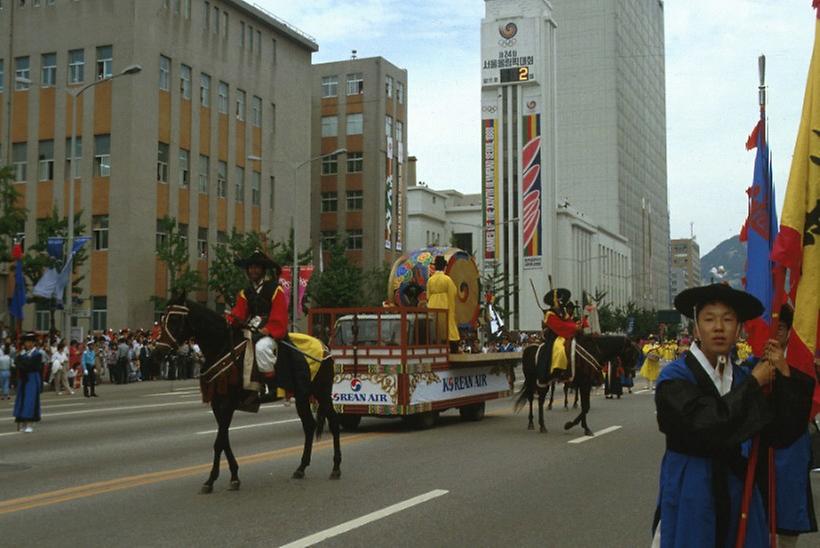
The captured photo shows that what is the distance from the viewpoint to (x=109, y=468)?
11.9m

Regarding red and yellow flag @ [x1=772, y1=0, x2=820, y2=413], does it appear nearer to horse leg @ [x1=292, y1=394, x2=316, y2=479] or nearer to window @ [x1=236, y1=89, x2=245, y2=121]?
horse leg @ [x1=292, y1=394, x2=316, y2=479]

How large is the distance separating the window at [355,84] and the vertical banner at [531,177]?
3097 cm

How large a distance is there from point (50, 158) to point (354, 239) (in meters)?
33.3

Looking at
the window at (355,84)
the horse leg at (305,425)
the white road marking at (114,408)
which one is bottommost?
the white road marking at (114,408)

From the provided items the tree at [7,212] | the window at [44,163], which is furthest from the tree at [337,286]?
the tree at [7,212]

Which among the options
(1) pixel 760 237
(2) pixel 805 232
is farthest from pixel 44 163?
(2) pixel 805 232

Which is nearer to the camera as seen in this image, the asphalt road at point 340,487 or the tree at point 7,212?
the asphalt road at point 340,487

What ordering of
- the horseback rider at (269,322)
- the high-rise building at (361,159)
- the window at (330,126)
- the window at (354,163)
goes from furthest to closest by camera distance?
the window at (330,126), the window at (354,163), the high-rise building at (361,159), the horseback rider at (269,322)

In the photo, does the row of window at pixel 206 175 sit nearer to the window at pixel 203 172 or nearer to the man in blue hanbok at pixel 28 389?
the window at pixel 203 172

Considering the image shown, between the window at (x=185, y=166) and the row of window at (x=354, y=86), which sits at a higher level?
the row of window at (x=354, y=86)

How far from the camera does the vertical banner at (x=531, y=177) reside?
105312 mm

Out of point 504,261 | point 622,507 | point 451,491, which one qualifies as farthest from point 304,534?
point 504,261

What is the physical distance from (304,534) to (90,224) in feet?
137

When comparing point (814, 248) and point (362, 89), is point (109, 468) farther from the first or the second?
point (362, 89)
